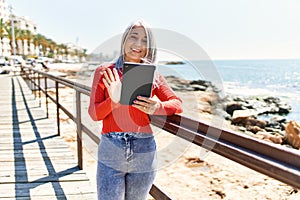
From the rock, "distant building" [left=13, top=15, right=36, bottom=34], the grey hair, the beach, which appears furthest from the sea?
"distant building" [left=13, top=15, right=36, bottom=34]

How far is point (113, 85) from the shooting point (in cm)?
121

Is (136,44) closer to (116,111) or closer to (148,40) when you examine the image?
(148,40)

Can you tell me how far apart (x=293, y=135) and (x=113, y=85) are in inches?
367

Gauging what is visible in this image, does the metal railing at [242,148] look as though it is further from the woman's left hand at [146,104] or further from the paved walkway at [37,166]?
the paved walkway at [37,166]

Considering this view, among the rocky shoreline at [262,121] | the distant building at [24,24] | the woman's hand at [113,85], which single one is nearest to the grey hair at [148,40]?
the woman's hand at [113,85]

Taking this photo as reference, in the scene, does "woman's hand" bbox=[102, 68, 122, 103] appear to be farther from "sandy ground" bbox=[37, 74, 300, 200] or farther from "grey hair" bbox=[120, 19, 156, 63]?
"sandy ground" bbox=[37, 74, 300, 200]

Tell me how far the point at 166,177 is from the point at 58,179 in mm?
2597

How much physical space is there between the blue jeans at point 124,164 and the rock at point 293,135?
28.4ft

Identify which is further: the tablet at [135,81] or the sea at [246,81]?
the sea at [246,81]

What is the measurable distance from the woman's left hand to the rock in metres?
8.78

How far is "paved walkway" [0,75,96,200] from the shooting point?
7.86 ft

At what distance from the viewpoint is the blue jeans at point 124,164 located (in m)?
1.28

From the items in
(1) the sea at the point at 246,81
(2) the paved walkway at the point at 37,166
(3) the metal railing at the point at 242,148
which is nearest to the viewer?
(3) the metal railing at the point at 242,148

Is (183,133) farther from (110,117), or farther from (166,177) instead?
(166,177)
